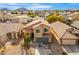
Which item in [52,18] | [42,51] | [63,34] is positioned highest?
[52,18]

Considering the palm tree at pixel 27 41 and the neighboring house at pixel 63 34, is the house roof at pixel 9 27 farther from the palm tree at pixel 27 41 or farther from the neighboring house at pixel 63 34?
the neighboring house at pixel 63 34

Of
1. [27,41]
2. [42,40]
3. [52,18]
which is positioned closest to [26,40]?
[27,41]

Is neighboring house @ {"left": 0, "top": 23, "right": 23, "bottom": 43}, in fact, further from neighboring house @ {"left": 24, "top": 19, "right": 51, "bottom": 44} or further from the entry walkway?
the entry walkway

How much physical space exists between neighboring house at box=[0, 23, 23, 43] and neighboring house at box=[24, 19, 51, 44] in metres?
0.06

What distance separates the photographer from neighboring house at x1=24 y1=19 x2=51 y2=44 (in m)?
2.25

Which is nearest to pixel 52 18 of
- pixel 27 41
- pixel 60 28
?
pixel 60 28

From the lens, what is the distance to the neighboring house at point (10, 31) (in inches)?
88.6

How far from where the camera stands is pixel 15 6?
2.25m

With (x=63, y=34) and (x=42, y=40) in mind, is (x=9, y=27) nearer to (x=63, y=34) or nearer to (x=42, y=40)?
(x=42, y=40)

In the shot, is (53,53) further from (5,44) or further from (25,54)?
(5,44)

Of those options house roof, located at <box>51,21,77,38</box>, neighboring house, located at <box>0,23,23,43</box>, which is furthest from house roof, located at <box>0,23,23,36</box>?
house roof, located at <box>51,21,77,38</box>

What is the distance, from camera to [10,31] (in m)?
2.27

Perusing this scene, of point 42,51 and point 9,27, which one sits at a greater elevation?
point 9,27

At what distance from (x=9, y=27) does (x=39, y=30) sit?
0.26 meters
